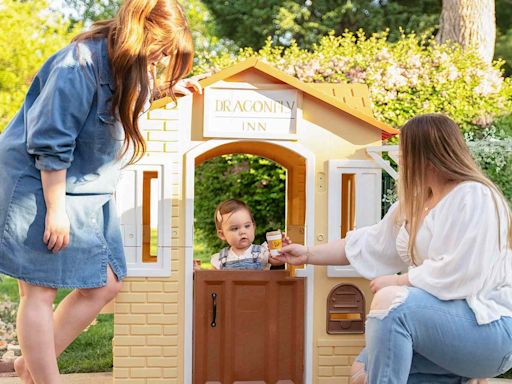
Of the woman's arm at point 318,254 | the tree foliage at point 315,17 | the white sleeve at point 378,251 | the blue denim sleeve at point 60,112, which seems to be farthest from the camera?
the tree foliage at point 315,17

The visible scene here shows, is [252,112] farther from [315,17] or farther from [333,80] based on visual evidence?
[315,17]

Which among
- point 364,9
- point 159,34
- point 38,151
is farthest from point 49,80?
point 364,9

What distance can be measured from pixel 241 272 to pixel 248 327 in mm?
309

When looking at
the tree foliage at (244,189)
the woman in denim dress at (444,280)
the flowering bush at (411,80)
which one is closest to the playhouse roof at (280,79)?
the woman in denim dress at (444,280)

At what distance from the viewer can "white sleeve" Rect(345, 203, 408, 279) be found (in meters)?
3.74

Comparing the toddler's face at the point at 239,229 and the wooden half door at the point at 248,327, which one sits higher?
the toddler's face at the point at 239,229

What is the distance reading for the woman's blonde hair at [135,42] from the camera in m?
3.06

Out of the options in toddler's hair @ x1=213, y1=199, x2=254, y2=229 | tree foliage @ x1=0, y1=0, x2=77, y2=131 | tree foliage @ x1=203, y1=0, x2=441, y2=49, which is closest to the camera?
toddler's hair @ x1=213, y1=199, x2=254, y2=229

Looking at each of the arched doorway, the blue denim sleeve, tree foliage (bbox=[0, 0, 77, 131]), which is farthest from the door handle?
tree foliage (bbox=[0, 0, 77, 131])

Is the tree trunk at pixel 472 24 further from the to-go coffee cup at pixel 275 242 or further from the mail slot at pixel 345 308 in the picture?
the to-go coffee cup at pixel 275 242

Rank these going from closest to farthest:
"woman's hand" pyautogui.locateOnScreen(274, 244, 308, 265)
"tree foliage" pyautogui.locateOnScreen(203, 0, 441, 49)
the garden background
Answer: "woman's hand" pyautogui.locateOnScreen(274, 244, 308, 265)
the garden background
"tree foliage" pyautogui.locateOnScreen(203, 0, 441, 49)

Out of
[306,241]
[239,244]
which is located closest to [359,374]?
[306,241]

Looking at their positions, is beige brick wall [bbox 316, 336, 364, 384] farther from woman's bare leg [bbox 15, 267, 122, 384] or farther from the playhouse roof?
woman's bare leg [bbox 15, 267, 122, 384]

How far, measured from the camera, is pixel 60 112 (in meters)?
2.93
